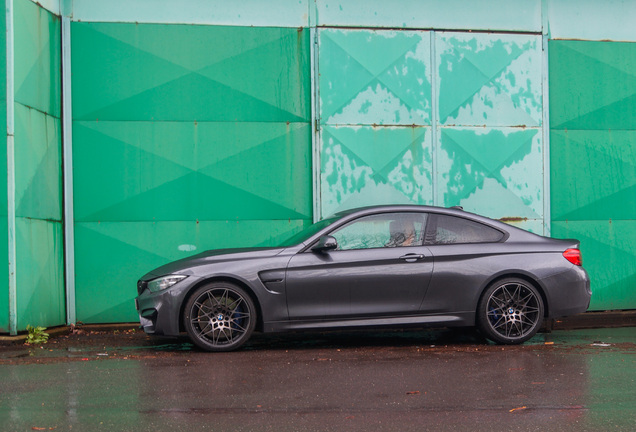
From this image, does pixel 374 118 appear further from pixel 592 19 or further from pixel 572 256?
pixel 572 256

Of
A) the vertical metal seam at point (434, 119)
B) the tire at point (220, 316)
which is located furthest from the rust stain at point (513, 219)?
the tire at point (220, 316)

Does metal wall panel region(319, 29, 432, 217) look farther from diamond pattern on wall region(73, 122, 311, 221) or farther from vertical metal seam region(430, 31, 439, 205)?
diamond pattern on wall region(73, 122, 311, 221)

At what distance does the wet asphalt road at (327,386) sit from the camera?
4918 millimetres

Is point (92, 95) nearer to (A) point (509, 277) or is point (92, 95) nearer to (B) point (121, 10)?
(B) point (121, 10)

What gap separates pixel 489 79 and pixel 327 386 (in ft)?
23.9

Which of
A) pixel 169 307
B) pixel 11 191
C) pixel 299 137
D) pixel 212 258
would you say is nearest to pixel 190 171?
pixel 299 137

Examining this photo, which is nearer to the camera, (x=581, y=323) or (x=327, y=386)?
(x=327, y=386)

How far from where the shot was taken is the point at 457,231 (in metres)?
8.82

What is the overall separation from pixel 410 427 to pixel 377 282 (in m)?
3.69

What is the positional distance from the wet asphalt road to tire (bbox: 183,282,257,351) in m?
0.19

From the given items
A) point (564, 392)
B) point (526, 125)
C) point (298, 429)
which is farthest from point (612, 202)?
point (298, 429)

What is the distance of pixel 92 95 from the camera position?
36.7 ft

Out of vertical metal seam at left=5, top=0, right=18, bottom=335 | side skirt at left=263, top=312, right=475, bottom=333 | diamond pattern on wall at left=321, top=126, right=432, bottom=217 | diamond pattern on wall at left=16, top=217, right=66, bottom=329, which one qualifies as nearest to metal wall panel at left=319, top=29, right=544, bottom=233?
diamond pattern on wall at left=321, top=126, right=432, bottom=217

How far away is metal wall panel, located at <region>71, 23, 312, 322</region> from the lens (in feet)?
36.4
